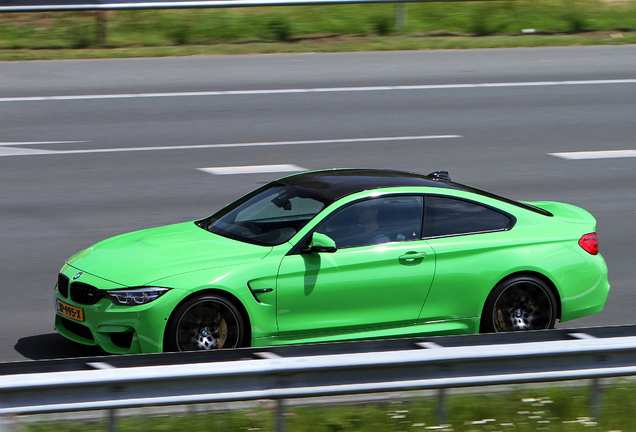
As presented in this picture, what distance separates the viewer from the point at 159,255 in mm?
6914

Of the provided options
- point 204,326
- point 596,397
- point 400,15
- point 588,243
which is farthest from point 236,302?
point 400,15

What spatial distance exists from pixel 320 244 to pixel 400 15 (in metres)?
15.5

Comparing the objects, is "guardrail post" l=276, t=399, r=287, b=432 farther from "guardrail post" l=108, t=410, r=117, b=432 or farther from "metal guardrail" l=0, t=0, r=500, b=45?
"metal guardrail" l=0, t=0, r=500, b=45

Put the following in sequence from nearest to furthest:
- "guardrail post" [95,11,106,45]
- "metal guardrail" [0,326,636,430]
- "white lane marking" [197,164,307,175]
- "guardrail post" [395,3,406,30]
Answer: "metal guardrail" [0,326,636,430] → "white lane marking" [197,164,307,175] → "guardrail post" [95,11,106,45] → "guardrail post" [395,3,406,30]

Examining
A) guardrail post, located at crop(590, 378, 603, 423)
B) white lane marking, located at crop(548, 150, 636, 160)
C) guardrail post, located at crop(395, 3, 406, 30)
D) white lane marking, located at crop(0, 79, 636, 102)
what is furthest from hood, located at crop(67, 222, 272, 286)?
guardrail post, located at crop(395, 3, 406, 30)

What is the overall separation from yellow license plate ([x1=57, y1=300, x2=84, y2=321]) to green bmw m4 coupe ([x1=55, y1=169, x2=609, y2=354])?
0.01 metres

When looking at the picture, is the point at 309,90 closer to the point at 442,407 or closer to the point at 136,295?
the point at 136,295

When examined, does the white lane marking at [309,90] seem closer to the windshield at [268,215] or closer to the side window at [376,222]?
the windshield at [268,215]

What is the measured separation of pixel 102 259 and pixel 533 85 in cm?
1278

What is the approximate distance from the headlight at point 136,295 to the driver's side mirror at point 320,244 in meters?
1.09

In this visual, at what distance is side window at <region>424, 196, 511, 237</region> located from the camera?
7.38 m

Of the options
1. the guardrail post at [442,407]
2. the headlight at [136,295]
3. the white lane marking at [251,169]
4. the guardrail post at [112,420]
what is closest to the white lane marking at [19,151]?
the white lane marking at [251,169]

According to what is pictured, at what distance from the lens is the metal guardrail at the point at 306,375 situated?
4457 mm

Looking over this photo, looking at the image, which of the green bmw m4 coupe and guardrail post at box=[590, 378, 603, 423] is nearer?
guardrail post at box=[590, 378, 603, 423]
